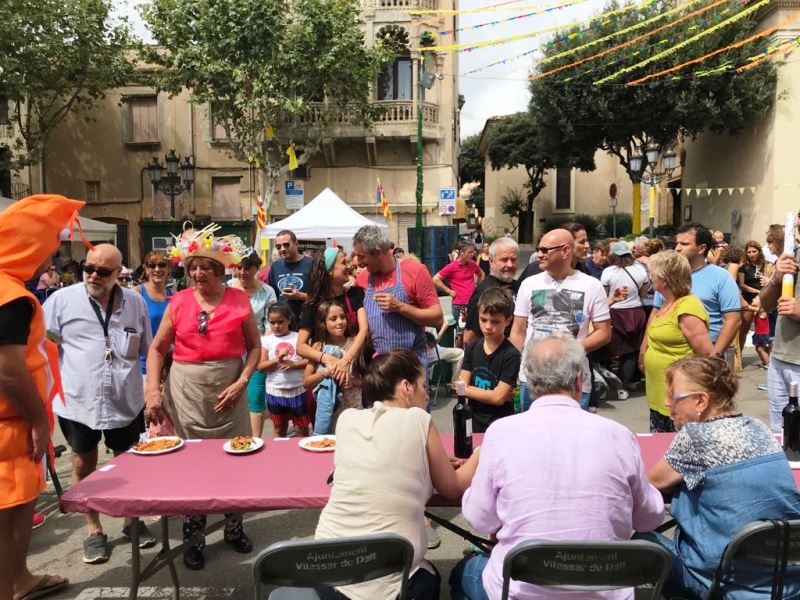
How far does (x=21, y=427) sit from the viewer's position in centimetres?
285

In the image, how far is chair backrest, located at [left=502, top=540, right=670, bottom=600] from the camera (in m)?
2.02

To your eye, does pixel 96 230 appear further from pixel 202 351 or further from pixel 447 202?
pixel 202 351

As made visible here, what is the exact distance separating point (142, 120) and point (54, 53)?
16.8 feet

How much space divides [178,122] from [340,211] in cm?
1547

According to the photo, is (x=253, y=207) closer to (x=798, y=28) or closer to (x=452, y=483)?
(x=798, y=28)

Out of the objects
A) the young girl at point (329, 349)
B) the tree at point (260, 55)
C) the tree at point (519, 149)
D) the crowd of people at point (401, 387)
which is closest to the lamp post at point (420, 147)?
the tree at point (260, 55)

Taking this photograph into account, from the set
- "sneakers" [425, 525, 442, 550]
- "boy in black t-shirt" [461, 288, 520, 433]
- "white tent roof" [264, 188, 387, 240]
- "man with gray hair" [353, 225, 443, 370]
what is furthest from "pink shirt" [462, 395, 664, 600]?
"white tent roof" [264, 188, 387, 240]

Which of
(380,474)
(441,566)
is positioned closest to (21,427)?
(380,474)

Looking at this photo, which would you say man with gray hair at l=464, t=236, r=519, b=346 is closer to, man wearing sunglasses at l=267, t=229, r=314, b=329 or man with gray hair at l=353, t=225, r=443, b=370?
man with gray hair at l=353, t=225, r=443, b=370

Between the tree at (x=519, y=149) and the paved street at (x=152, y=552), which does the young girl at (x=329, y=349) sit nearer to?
the paved street at (x=152, y=552)

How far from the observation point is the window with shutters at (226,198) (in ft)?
85.0

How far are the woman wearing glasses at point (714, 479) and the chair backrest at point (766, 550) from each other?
5 centimetres

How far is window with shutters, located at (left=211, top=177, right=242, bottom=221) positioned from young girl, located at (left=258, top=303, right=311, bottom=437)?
853 inches

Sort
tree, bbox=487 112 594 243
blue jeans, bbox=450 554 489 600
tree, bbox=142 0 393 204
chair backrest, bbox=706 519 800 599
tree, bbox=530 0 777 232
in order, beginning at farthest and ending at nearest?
tree, bbox=487 112 594 243 → tree, bbox=530 0 777 232 → tree, bbox=142 0 393 204 → blue jeans, bbox=450 554 489 600 → chair backrest, bbox=706 519 800 599
